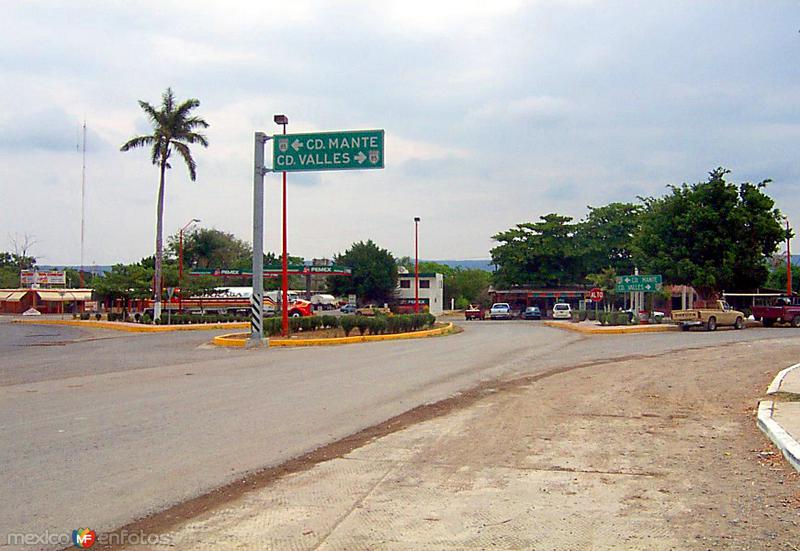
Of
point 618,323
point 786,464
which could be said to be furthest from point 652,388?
point 618,323

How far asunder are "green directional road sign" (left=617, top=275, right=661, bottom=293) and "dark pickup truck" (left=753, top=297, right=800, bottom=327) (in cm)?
619

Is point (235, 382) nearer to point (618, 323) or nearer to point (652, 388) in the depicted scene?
point (652, 388)

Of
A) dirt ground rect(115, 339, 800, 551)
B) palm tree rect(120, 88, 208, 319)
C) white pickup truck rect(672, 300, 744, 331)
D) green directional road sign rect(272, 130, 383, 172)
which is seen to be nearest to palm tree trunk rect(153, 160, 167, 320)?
palm tree rect(120, 88, 208, 319)

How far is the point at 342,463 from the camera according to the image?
8.66 metres

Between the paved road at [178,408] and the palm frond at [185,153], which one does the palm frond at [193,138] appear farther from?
the paved road at [178,408]

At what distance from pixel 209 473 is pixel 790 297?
42534mm

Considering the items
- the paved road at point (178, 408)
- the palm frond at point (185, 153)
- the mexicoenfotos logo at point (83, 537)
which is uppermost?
the palm frond at point (185, 153)

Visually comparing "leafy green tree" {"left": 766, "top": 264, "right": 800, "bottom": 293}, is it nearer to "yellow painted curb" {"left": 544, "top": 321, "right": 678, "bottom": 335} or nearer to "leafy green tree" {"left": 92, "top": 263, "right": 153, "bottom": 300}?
"yellow painted curb" {"left": 544, "top": 321, "right": 678, "bottom": 335}

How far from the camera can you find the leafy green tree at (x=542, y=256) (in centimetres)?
7738

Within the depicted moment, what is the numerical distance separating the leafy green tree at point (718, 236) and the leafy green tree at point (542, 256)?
30.4m

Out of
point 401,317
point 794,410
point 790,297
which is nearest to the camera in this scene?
point 794,410

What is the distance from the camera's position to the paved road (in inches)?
292

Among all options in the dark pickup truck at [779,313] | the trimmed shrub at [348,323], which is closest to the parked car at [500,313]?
the dark pickup truck at [779,313]

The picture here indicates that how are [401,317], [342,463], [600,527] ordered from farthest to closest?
[401,317], [342,463], [600,527]
